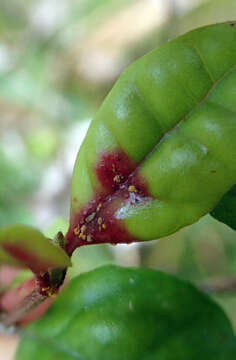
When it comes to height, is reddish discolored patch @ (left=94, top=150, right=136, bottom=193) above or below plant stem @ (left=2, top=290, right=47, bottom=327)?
above

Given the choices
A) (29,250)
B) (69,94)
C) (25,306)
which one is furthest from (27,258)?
(69,94)

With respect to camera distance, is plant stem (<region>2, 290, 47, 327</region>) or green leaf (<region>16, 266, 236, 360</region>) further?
green leaf (<region>16, 266, 236, 360</region>)

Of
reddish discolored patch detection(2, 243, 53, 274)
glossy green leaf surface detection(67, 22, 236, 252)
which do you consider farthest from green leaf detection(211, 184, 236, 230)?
reddish discolored patch detection(2, 243, 53, 274)

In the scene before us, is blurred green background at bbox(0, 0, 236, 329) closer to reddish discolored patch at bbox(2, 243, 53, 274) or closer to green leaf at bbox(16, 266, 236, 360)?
green leaf at bbox(16, 266, 236, 360)

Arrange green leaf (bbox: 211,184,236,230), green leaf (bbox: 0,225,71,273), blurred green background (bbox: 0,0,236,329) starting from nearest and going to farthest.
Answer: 1. green leaf (bbox: 0,225,71,273)
2. green leaf (bbox: 211,184,236,230)
3. blurred green background (bbox: 0,0,236,329)

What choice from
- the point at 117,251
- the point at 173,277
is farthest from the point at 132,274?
the point at 117,251

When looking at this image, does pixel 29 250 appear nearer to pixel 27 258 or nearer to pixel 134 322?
pixel 27 258
